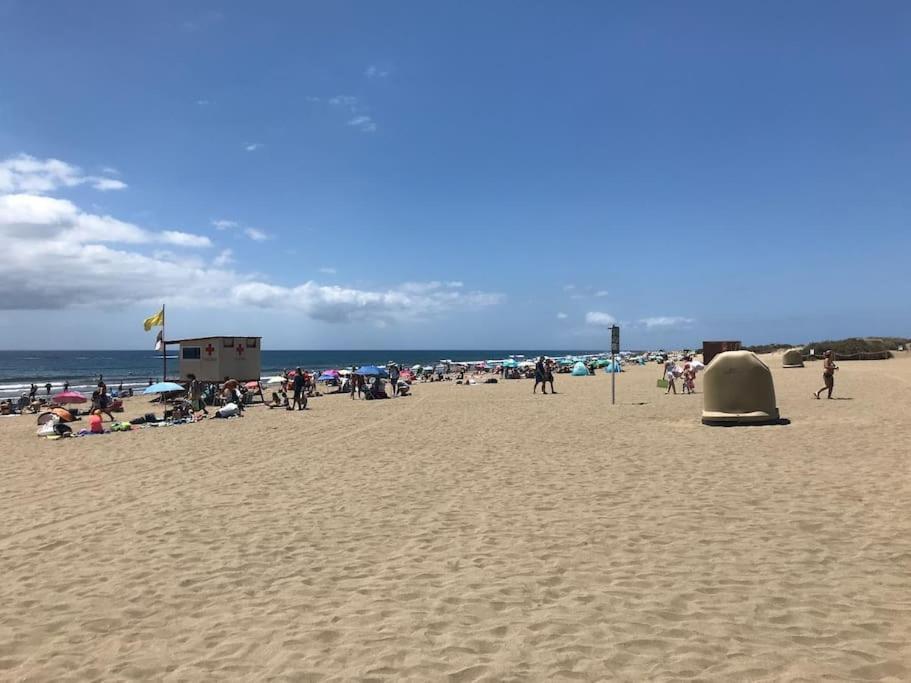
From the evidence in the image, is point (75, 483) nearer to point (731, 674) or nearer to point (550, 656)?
point (550, 656)

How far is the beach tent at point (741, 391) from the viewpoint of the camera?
12602 mm

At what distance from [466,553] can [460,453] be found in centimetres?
513

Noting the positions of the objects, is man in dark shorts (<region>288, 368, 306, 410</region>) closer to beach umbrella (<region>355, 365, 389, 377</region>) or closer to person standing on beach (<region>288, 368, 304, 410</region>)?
person standing on beach (<region>288, 368, 304, 410</region>)

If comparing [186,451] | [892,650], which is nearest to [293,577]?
[892,650]

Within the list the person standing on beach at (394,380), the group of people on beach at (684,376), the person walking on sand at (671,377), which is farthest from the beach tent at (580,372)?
the person walking on sand at (671,377)

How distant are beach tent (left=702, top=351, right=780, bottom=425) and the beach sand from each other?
6.75ft

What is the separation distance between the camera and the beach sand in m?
3.45

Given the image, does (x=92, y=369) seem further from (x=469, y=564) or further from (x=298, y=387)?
(x=469, y=564)

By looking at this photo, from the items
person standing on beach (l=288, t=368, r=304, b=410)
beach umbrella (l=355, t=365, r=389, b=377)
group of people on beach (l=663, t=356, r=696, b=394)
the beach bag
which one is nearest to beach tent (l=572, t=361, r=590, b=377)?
group of people on beach (l=663, t=356, r=696, b=394)

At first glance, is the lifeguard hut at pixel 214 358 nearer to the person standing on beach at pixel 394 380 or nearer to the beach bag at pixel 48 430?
the person standing on beach at pixel 394 380

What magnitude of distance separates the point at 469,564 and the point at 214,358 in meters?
26.2

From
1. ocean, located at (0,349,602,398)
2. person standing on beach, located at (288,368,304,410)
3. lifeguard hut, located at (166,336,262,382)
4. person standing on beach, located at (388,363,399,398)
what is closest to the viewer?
person standing on beach, located at (288,368,304,410)

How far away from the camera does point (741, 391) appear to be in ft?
41.7

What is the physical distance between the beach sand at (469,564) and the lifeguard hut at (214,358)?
18435mm
